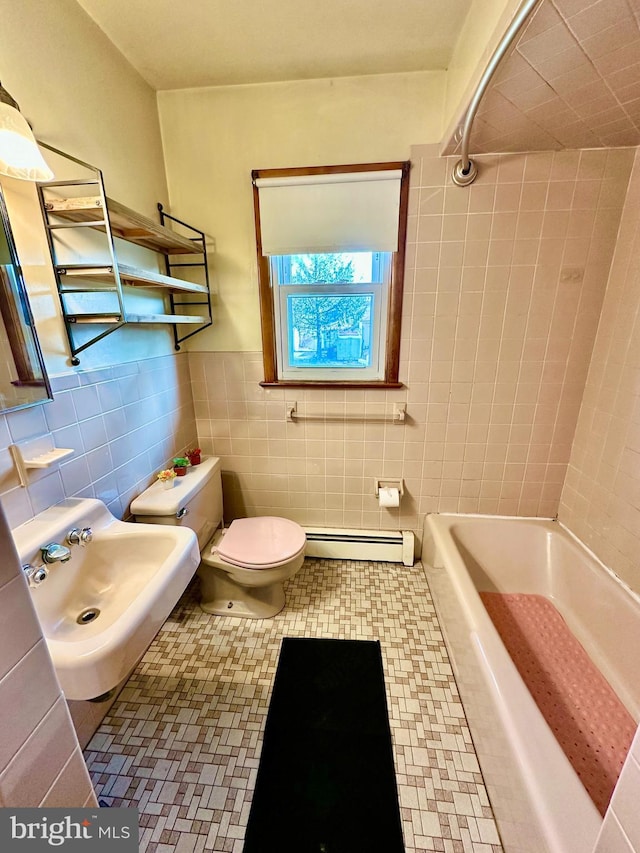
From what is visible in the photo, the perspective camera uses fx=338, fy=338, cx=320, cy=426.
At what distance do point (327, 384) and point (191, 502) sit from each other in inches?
34.2

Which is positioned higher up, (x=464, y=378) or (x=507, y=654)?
(x=464, y=378)

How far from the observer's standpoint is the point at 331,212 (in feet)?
4.98

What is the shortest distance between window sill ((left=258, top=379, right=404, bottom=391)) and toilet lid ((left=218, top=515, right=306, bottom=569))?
709 millimetres

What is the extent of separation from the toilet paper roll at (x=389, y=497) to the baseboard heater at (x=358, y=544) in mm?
258

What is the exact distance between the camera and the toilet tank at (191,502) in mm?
1368

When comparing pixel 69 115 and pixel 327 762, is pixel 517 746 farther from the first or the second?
pixel 69 115

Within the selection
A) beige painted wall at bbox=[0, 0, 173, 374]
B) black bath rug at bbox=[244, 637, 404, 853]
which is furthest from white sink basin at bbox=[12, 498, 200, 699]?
black bath rug at bbox=[244, 637, 404, 853]

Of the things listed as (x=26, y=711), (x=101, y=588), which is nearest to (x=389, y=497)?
(x=101, y=588)

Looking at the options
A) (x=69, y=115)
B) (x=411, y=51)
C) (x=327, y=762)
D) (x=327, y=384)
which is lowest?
(x=327, y=762)

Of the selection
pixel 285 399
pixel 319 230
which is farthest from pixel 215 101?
pixel 285 399

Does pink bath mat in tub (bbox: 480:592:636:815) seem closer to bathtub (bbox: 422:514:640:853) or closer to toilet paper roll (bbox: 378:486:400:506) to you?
Answer: bathtub (bbox: 422:514:640:853)

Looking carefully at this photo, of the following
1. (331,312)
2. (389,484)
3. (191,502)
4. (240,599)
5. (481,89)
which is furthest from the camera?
(389,484)

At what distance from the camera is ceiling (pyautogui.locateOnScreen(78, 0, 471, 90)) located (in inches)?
44.7

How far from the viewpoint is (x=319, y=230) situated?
1544 mm
